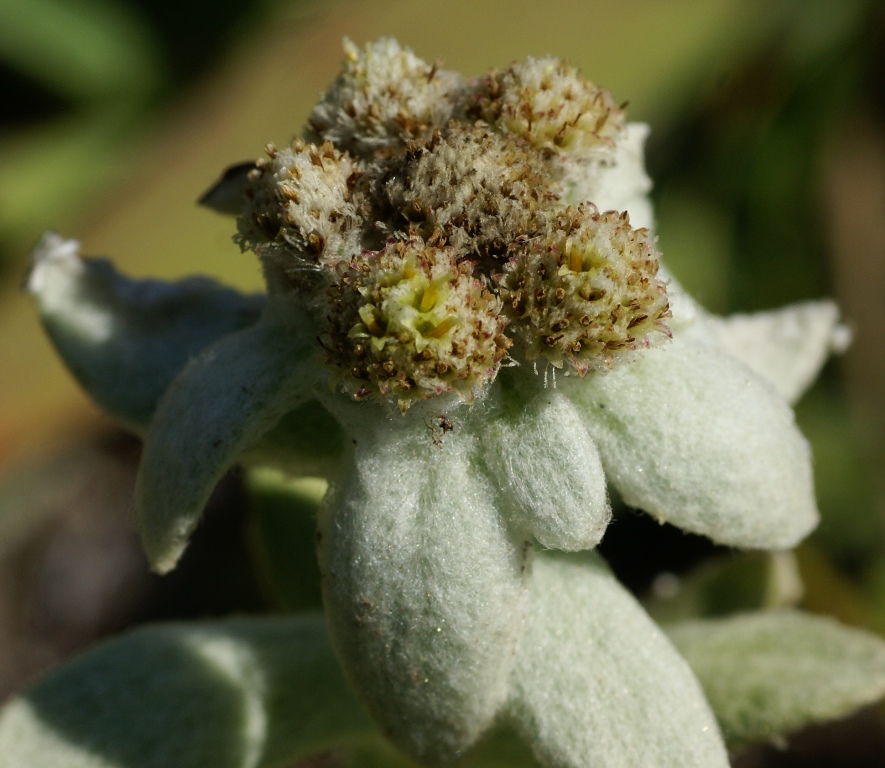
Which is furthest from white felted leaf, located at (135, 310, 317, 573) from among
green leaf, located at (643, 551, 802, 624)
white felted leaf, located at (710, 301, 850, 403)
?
green leaf, located at (643, 551, 802, 624)

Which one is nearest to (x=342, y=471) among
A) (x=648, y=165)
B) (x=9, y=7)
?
(x=648, y=165)

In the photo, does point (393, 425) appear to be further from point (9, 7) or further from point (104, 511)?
point (9, 7)

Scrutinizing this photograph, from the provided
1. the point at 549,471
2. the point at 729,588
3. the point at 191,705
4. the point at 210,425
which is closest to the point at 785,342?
the point at 729,588

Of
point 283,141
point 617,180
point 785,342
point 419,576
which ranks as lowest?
point 419,576

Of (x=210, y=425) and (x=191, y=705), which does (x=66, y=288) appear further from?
(x=191, y=705)

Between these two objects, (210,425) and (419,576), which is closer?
(419,576)

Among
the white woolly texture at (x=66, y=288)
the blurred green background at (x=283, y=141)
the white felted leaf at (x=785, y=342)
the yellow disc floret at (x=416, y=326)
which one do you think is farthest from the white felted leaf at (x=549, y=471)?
the blurred green background at (x=283, y=141)
